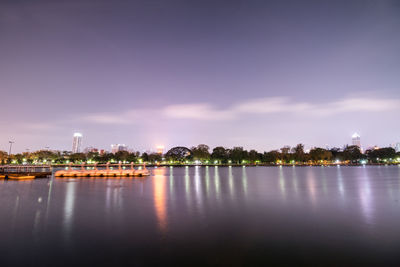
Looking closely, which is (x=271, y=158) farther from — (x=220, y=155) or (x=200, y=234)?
(x=200, y=234)

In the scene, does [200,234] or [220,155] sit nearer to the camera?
[200,234]

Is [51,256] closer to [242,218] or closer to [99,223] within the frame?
[99,223]

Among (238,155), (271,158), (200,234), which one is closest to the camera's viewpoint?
(200,234)

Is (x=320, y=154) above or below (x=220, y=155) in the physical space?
below

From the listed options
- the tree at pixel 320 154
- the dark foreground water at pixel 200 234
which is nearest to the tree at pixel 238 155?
the tree at pixel 320 154

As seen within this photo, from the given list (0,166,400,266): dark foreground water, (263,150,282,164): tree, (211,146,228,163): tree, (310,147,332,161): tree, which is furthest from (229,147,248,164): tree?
(0,166,400,266): dark foreground water

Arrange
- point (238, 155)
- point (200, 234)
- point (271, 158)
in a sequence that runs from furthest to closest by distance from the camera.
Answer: point (271, 158), point (238, 155), point (200, 234)

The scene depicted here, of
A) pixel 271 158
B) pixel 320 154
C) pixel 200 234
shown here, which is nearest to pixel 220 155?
pixel 271 158

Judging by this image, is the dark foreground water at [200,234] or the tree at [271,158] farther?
the tree at [271,158]

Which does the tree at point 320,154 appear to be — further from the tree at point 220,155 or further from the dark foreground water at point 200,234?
the dark foreground water at point 200,234

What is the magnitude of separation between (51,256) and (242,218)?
1297 cm

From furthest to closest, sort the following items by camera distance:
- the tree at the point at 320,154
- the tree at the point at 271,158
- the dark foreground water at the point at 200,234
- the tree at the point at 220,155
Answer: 1. the tree at the point at 271,158
2. the tree at the point at 220,155
3. the tree at the point at 320,154
4. the dark foreground water at the point at 200,234

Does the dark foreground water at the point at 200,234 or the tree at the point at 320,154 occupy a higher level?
the tree at the point at 320,154

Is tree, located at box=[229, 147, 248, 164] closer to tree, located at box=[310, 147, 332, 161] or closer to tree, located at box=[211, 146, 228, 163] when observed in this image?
tree, located at box=[211, 146, 228, 163]
